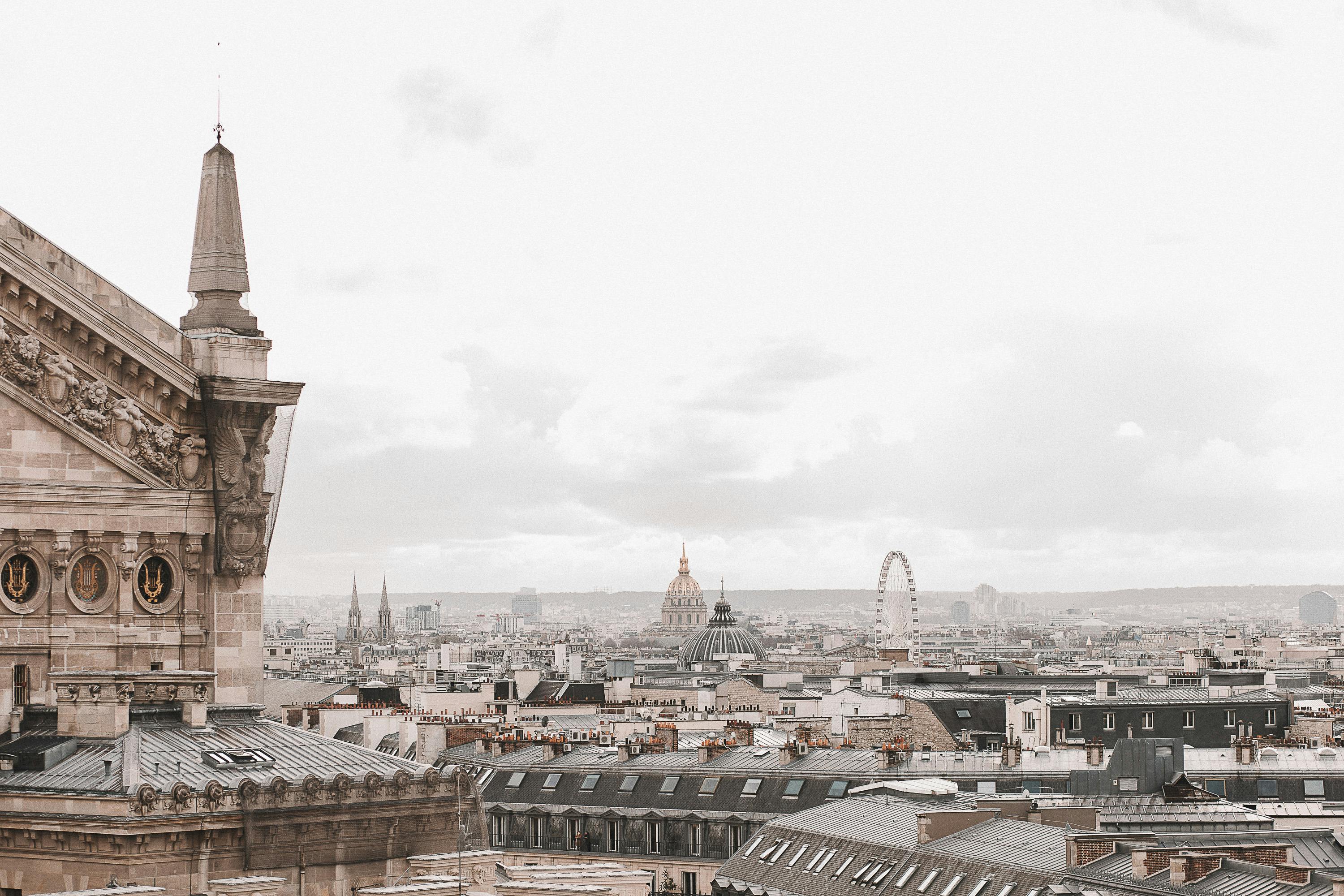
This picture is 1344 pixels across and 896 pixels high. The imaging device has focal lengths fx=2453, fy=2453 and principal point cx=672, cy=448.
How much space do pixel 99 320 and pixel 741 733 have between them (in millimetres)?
70511

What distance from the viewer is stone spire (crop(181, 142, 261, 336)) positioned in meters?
41.0

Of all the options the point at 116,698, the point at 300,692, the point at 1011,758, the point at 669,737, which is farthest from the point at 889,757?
the point at 300,692

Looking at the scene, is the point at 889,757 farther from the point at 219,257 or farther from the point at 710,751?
the point at 219,257

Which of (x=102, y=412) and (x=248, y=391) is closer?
(x=102, y=412)

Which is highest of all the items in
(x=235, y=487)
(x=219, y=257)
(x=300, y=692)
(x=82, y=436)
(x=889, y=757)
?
(x=219, y=257)

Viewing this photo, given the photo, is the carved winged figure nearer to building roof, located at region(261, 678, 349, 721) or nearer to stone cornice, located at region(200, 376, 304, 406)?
stone cornice, located at region(200, 376, 304, 406)

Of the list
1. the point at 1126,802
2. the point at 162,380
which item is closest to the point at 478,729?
the point at 1126,802

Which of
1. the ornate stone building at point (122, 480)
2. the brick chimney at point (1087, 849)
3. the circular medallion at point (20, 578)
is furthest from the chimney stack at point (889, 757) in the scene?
the circular medallion at point (20, 578)

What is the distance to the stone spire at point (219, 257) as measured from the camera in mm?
41031

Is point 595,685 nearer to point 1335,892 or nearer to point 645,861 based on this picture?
point 645,861

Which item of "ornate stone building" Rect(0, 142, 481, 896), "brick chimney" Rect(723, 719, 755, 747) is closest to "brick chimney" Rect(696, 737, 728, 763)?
"brick chimney" Rect(723, 719, 755, 747)

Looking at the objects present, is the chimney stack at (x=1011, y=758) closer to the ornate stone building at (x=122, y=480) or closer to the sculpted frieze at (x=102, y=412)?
the ornate stone building at (x=122, y=480)

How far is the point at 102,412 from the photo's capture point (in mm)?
39281

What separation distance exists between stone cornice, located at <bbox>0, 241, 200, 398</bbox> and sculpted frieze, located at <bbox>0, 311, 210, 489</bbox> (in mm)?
687
